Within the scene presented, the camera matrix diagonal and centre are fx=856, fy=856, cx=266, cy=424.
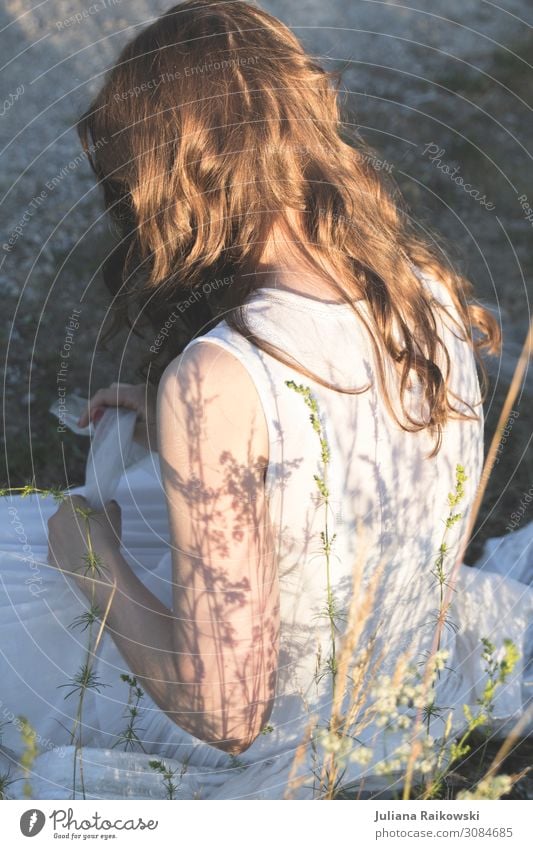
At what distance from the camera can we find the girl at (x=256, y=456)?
147 cm

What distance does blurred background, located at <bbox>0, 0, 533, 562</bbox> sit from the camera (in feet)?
10.9

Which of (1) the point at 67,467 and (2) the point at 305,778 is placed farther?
(1) the point at 67,467

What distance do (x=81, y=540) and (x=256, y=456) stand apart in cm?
53

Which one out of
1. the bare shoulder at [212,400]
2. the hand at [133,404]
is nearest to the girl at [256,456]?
the bare shoulder at [212,400]

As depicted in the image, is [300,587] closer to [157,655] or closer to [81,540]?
[157,655]

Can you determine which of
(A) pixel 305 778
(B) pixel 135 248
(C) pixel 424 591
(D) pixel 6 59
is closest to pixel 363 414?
(C) pixel 424 591

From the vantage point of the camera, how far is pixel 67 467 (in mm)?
3086

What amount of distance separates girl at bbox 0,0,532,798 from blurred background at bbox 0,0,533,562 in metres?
1.24

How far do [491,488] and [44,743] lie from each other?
1.72 metres

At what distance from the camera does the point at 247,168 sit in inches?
62.2

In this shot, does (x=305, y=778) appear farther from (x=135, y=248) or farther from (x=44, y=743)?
(x=135, y=248)
